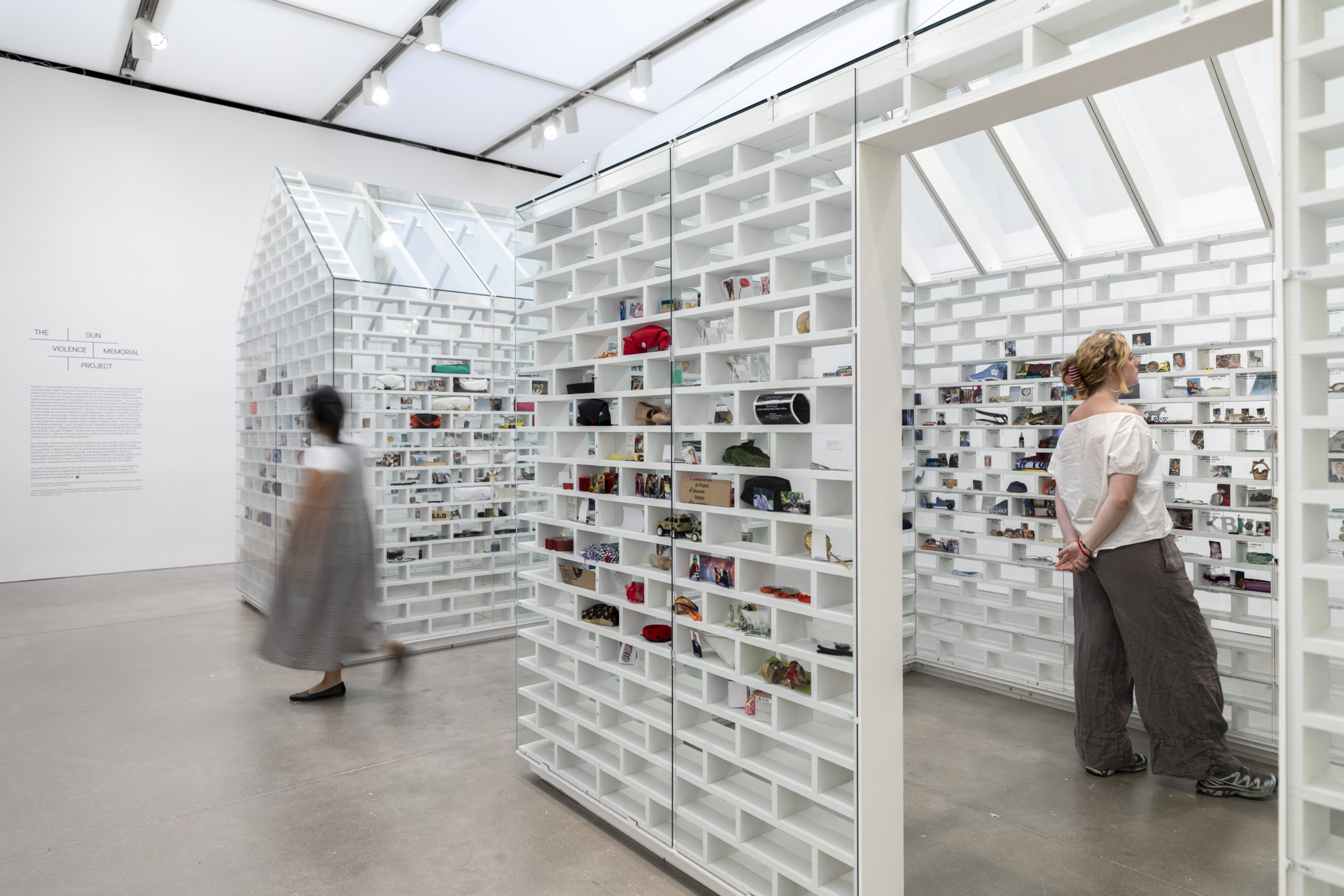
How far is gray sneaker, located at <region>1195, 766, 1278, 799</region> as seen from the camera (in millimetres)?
2984

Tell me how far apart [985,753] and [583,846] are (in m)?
1.78

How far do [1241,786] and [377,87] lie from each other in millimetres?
8325

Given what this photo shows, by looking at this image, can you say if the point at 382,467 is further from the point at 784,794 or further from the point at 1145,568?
the point at 1145,568

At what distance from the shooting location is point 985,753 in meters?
3.44

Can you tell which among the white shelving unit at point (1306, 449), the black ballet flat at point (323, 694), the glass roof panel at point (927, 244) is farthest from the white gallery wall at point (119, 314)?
the white shelving unit at point (1306, 449)

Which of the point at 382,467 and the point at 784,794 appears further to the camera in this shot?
the point at 382,467

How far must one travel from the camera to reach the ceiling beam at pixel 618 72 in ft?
23.2

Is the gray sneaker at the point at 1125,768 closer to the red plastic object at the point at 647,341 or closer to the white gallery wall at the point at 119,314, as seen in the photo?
the red plastic object at the point at 647,341

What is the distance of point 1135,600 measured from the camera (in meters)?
3.03

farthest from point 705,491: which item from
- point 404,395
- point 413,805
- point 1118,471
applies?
point 404,395

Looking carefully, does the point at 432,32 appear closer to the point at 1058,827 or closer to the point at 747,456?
the point at 747,456

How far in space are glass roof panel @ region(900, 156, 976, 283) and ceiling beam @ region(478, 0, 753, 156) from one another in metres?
3.59

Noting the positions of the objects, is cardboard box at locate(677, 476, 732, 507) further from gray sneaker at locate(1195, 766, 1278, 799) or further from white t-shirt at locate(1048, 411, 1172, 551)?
gray sneaker at locate(1195, 766, 1278, 799)

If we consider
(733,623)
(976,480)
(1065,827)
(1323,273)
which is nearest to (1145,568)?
(1065,827)
